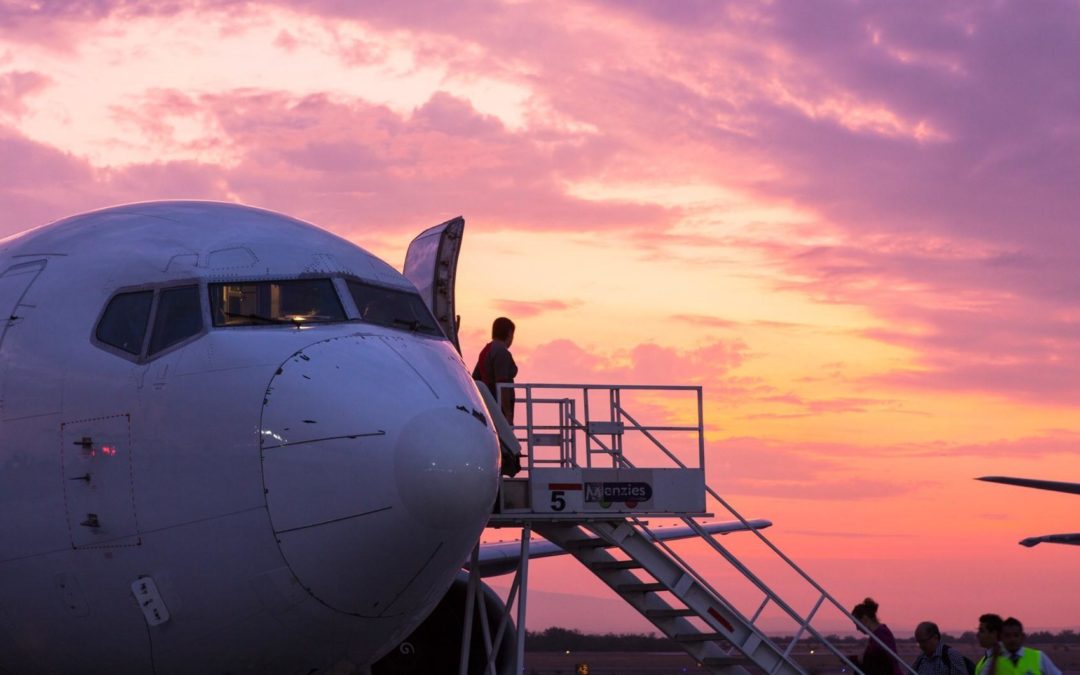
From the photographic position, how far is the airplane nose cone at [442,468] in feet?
35.6

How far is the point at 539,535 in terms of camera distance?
20.0 metres

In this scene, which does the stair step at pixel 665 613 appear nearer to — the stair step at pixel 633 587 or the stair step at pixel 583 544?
the stair step at pixel 633 587

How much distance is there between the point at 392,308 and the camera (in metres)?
13.0

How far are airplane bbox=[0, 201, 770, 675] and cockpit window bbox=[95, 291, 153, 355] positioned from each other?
2cm

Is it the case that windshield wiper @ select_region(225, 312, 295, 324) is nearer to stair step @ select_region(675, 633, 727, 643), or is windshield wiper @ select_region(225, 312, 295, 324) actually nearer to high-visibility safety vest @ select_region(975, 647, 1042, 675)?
high-visibility safety vest @ select_region(975, 647, 1042, 675)

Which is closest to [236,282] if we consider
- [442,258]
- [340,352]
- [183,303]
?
[183,303]

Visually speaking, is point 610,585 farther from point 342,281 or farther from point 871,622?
point 342,281

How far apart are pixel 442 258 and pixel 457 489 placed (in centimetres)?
708

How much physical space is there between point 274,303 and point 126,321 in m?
1.18

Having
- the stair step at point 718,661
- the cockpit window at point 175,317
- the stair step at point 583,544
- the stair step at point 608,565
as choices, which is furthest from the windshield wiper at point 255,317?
the stair step at point 718,661

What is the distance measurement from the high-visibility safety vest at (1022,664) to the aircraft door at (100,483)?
8240mm

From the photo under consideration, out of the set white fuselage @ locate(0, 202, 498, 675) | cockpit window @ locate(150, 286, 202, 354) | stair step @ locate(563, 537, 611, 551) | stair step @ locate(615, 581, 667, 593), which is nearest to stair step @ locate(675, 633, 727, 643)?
stair step @ locate(615, 581, 667, 593)

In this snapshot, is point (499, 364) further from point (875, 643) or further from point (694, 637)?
point (875, 643)

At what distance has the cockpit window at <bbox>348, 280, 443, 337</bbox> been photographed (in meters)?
12.6
